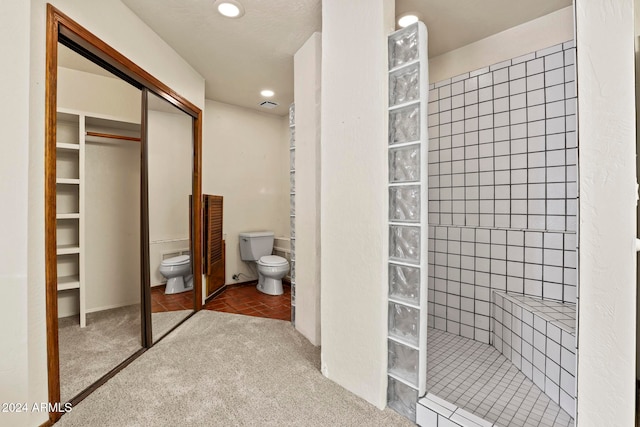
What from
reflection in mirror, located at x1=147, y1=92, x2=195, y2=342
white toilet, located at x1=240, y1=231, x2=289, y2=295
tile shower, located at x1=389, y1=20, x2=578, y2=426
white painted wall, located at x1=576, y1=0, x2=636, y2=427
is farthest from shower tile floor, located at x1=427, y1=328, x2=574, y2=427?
reflection in mirror, located at x1=147, y1=92, x2=195, y2=342

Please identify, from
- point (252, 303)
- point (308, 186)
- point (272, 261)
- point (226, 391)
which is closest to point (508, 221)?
point (308, 186)

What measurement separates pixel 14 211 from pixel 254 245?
253cm

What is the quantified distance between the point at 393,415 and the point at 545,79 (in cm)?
223

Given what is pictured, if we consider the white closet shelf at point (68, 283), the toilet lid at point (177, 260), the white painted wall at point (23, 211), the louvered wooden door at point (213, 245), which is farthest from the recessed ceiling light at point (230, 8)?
the white closet shelf at point (68, 283)

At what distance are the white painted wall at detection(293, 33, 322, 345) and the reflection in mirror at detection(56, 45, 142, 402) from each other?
4.04 feet

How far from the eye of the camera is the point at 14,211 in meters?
1.14

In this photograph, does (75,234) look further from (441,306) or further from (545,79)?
(545,79)

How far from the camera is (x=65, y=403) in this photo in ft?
4.57

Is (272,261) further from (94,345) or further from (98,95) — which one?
(98,95)

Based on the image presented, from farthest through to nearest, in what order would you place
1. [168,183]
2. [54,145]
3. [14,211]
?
[168,183], [54,145], [14,211]

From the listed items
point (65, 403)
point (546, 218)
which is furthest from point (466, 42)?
point (65, 403)

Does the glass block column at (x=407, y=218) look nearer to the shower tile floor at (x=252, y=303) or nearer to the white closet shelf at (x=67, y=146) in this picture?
the shower tile floor at (x=252, y=303)

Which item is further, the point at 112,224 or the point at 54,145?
the point at 112,224

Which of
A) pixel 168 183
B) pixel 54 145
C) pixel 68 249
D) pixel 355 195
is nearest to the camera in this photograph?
pixel 54 145
